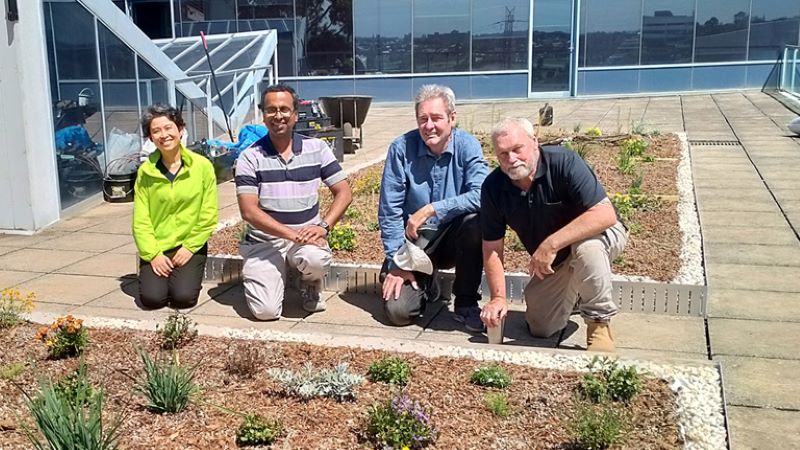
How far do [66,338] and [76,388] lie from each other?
2.59 ft

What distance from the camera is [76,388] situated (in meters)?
3.53

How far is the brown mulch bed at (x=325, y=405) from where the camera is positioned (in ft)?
10.7

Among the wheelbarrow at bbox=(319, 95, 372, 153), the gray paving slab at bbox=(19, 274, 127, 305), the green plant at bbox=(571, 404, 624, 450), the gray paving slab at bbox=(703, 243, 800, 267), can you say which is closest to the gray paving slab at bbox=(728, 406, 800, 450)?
the green plant at bbox=(571, 404, 624, 450)

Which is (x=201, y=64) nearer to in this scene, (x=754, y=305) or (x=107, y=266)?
(x=107, y=266)

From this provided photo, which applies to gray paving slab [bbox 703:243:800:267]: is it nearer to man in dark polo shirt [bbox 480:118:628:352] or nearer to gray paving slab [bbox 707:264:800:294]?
gray paving slab [bbox 707:264:800:294]

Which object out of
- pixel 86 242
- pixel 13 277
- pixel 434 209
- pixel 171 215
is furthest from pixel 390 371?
pixel 86 242

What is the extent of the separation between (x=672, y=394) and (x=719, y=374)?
1.07 feet

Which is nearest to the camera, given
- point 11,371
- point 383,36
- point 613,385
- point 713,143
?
point 613,385

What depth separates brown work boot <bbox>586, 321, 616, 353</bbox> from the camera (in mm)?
4227

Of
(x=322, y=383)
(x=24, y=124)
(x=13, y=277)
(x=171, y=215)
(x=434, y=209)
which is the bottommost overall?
(x=13, y=277)

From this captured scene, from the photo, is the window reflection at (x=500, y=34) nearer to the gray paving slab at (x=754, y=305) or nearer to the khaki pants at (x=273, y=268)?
the gray paving slab at (x=754, y=305)

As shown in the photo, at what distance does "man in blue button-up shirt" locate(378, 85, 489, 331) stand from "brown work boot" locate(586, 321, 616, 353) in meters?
0.82

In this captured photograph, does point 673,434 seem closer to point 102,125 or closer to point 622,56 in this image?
point 102,125

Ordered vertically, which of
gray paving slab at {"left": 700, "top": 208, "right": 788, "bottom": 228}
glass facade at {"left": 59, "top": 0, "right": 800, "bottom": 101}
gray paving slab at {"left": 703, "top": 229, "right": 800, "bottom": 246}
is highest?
glass facade at {"left": 59, "top": 0, "right": 800, "bottom": 101}
